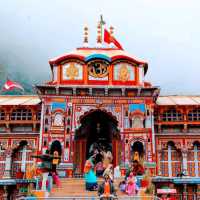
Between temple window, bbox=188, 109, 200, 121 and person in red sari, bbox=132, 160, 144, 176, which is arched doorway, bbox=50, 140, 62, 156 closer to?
person in red sari, bbox=132, 160, 144, 176

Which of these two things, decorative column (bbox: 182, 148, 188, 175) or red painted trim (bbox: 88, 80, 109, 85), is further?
decorative column (bbox: 182, 148, 188, 175)

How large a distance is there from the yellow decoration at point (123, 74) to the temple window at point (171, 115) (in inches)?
168

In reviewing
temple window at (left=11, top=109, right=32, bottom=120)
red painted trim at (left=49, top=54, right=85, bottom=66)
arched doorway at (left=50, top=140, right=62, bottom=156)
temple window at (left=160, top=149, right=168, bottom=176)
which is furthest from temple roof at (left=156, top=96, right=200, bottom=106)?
temple window at (left=11, top=109, right=32, bottom=120)

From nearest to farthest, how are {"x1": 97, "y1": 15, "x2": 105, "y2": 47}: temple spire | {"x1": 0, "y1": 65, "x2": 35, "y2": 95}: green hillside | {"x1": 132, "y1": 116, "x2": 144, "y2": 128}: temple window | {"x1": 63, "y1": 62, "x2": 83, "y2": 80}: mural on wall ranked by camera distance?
{"x1": 132, "y1": 116, "x2": 144, "y2": 128}: temple window, {"x1": 63, "y1": 62, "x2": 83, "y2": 80}: mural on wall, {"x1": 97, "y1": 15, "x2": 105, "y2": 47}: temple spire, {"x1": 0, "y1": 65, "x2": 35, "y2": 95}: green hillside

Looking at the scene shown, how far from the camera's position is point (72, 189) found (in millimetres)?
21562

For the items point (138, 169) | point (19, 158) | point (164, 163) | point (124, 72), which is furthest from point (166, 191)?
point (19, 158)

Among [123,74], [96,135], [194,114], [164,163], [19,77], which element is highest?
[19,77]

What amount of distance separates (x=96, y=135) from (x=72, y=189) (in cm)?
805

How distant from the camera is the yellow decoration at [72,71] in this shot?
2742cm

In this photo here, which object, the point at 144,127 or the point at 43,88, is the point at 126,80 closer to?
the point at 144,127

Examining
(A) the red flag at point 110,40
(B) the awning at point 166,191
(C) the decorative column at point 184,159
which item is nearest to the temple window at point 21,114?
(A) the red flag at point 110,40

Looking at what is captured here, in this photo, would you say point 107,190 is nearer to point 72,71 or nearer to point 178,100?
point 72,71

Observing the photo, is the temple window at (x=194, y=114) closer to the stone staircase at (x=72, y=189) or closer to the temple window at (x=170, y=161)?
the temple window at (x=170, y=161)

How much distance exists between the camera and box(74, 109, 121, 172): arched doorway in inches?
1067
